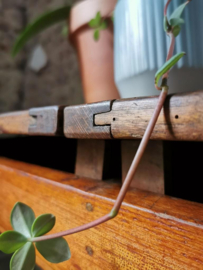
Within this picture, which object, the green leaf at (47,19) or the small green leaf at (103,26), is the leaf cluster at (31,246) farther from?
the green leaf at (47,19)

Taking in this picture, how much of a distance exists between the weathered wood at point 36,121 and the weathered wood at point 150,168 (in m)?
0.14

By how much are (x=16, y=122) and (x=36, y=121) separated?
0.09m

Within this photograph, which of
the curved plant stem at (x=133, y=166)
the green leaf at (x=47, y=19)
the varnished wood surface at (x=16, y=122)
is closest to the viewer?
the curved plant stem at (x=133, y=166)

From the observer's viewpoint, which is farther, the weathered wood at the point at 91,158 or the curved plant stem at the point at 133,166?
the weathered wood at the point at 91,158

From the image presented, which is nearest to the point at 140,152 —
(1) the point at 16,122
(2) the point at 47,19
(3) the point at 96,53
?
(1) the point at 16,122

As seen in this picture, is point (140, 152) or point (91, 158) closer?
point (140, 152)

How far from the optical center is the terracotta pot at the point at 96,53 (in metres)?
0.65

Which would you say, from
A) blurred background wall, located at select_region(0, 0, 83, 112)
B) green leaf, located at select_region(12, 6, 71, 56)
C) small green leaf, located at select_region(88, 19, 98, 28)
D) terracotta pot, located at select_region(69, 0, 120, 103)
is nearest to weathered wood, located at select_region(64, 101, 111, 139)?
terracotta pot, located at select_region(69, 0, 120, 103)

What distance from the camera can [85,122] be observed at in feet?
1.13

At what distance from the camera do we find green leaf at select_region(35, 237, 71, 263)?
29cm

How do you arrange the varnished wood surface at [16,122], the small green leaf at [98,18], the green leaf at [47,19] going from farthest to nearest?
the green leaf at [47,19], the small green leaf at [98,18], the varnished wood surface at [16,122]

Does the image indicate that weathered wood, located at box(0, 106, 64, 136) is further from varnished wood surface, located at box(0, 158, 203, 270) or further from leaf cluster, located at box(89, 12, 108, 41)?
leaf cluster, located at box(89, 12, 108, 41)

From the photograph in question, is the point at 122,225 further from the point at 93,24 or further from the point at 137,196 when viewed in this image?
the point at 93,24

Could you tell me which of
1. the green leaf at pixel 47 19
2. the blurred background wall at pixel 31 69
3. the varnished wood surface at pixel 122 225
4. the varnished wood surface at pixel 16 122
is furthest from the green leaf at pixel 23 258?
the blurred background wall at pixel 31 69
